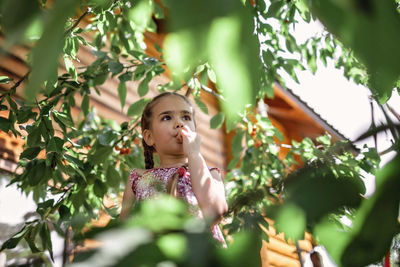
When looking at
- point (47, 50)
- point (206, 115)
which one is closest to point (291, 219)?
point (47, 50)

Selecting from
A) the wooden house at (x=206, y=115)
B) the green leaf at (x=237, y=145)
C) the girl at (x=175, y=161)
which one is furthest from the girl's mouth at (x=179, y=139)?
the wooden house at (x=206, y=115)

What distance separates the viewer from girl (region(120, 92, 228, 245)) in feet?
4.13

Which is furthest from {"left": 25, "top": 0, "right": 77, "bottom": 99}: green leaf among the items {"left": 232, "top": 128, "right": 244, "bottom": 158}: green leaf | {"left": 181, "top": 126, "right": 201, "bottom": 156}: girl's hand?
{"left": 232, "top": 128, "right": 244, "bottom": 158}: green leaf

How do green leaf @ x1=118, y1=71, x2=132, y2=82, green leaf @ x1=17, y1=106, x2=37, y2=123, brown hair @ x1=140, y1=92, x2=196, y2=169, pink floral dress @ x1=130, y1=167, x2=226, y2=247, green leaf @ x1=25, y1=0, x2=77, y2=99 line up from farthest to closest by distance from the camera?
green leaf @ x1=118, y1=71, x2=132, y2=82
brown hair @ x1=140, y1=92, x2=196, y2=169
green leaf @ x1=17, y1=106, x2=37, y2=123
pink floral dress @ x1=130, y1=167, x2=226, y2=247
green leaf @ x1=25, y1=0, x2=77, y2=99

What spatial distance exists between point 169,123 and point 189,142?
A: 0.21 metres

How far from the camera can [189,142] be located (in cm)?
137

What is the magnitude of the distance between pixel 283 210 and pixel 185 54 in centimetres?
11

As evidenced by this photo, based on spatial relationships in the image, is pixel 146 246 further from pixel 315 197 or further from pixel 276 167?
pixel 276 167

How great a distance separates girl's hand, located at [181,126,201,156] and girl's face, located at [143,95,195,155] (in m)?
0.07

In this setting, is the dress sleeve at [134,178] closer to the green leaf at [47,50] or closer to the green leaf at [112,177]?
the green leaf at [112,177]

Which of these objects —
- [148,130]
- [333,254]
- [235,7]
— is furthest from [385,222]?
[148,130]

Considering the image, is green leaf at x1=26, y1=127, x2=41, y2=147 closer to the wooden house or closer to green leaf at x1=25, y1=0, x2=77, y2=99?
the wooden house

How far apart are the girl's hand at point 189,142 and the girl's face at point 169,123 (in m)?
0.07

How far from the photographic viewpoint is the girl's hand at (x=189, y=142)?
1.33m
